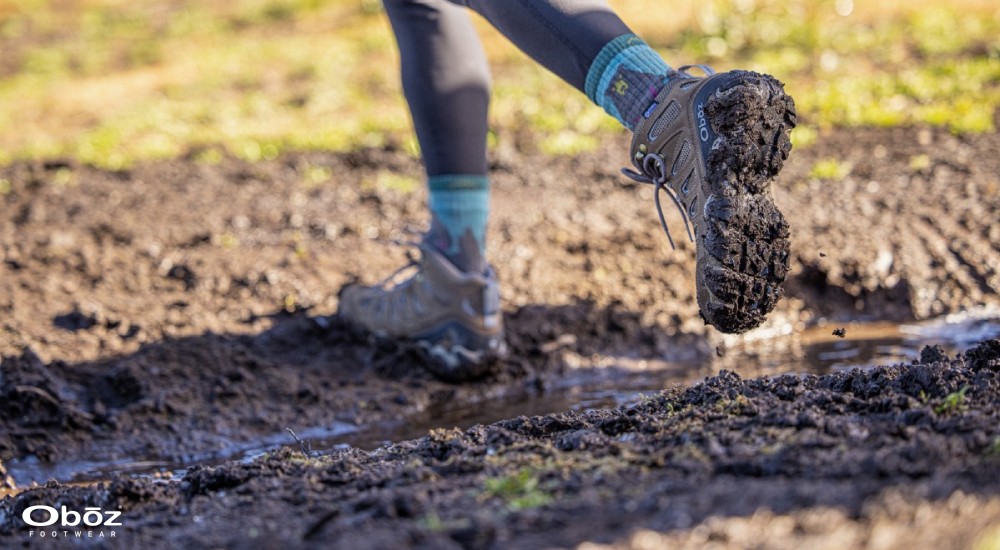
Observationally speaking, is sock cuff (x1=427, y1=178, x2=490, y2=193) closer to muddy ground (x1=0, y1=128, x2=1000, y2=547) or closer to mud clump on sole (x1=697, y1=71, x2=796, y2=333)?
muddy ground (x1=0, y1=128, x2=1000, y2=547)

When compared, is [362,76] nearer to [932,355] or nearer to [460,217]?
[460,217]

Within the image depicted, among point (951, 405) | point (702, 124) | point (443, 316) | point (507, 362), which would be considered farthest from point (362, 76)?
point (951, 405)

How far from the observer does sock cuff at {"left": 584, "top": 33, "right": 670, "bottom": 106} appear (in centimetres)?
265

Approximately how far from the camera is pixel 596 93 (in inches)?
107

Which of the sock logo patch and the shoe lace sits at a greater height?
the sock logo patch

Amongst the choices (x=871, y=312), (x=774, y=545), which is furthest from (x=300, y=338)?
(x=774, y=545)

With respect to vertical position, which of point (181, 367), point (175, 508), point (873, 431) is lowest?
point (181, 367)

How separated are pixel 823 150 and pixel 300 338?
3.08m

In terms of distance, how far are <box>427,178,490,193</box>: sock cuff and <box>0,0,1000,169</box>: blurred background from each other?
2.72 m

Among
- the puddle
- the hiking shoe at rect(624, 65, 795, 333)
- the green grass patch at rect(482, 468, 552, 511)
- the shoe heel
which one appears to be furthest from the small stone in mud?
the green grass patch at rect(482, 468, 552, 511)

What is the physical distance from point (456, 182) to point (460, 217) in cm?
12

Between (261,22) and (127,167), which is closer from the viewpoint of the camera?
(127,167)

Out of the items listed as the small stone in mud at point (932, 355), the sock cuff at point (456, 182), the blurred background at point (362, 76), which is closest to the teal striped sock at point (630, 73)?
the sock cuff at point (456, 182)

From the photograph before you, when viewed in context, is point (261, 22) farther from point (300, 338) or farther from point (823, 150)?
point (300, 338)
